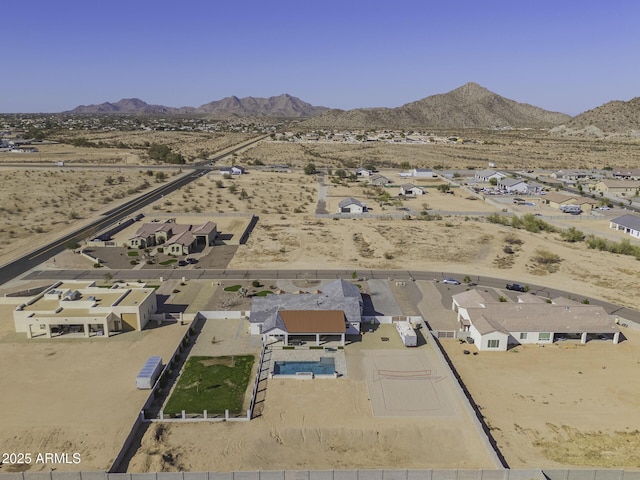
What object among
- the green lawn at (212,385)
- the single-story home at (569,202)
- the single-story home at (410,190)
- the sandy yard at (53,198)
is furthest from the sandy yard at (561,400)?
the single-story home at (410,190)

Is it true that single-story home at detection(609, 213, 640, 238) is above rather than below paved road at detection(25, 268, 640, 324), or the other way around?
above

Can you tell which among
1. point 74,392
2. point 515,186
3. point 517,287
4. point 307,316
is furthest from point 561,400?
point 515,186

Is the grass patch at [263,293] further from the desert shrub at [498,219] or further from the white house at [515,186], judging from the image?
the white house at [515,186]

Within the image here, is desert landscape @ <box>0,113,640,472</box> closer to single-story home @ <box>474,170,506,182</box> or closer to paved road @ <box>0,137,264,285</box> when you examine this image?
paved road @ <box>0,137,264,285</box>

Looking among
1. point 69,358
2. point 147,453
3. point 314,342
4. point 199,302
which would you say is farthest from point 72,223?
point 147,453

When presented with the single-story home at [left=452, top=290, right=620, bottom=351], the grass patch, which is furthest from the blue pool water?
the grass patch

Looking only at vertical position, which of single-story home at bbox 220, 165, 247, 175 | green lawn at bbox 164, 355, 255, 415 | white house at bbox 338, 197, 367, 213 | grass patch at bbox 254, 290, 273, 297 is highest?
single-story home at bbox 220, 165, 247, 175
